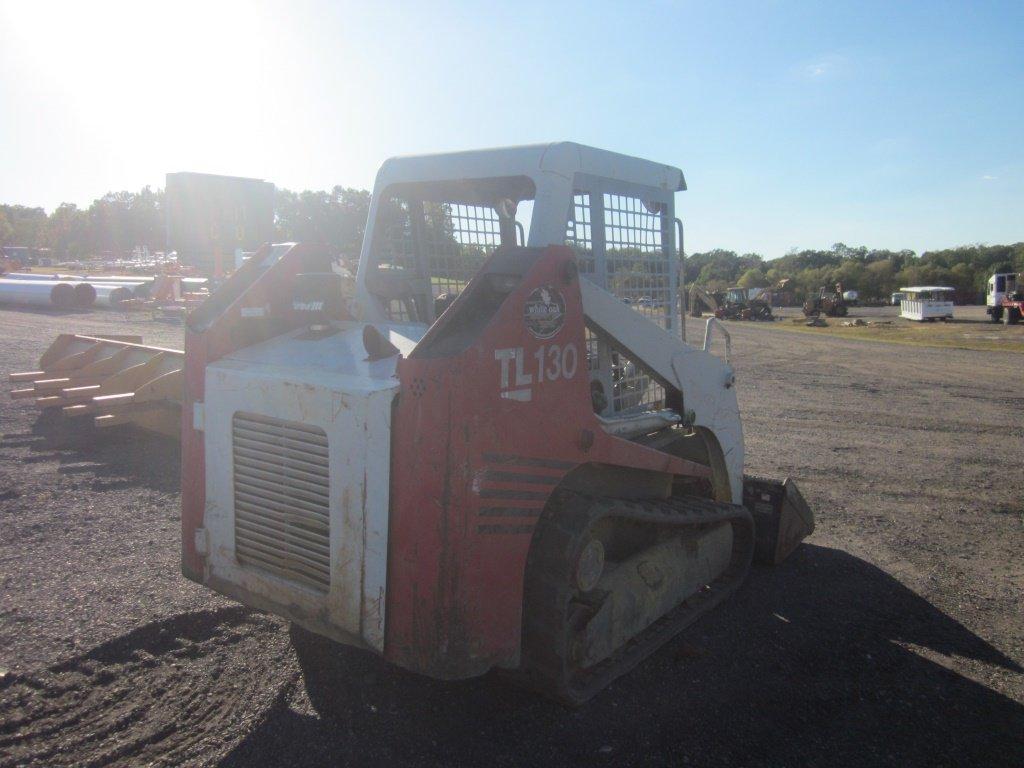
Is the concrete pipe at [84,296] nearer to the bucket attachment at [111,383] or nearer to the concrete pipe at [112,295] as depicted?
the concrete pipe at [112,295]

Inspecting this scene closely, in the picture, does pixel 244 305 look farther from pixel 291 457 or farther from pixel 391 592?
pixel 391 592

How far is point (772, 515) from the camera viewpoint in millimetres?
5008

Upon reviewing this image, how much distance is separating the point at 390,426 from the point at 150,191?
100 m

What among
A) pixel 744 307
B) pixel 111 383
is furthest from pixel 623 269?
pixel 744 307

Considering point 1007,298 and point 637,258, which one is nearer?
point 637,258

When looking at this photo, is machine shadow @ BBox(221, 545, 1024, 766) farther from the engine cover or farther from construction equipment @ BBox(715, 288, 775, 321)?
construction equipment @ BBox(715, 288, 775, 321)

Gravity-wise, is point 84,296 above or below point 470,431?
above

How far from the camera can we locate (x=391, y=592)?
277 centimetres

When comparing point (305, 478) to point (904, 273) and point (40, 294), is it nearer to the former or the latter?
point (40, 294)

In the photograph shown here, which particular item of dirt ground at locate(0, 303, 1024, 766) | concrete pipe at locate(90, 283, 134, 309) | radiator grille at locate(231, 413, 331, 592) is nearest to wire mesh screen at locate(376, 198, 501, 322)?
radiator grille at locate(231, 413, 331, 592)

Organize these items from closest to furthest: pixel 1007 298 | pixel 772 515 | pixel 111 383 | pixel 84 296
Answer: pixel 772 515 < pixel 111 383 < pixel 84 296 < pixel 1007 298

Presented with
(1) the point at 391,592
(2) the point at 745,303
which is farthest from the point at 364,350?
(2) the point at 745,303

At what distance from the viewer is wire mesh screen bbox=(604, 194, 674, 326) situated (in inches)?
159

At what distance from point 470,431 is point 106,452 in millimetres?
5998
